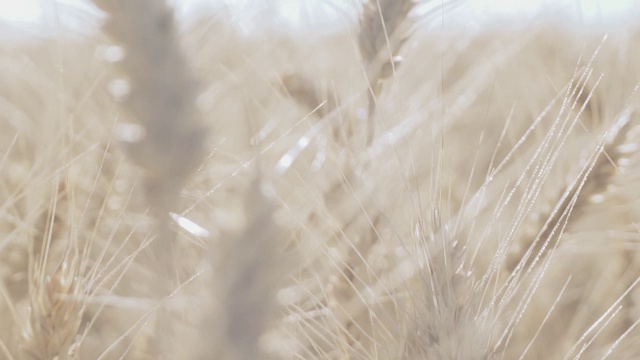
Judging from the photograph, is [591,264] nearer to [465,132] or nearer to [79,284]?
[465,132]

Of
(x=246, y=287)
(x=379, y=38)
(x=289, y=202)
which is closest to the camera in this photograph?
(x=246, y=287)

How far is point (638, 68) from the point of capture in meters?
1.28

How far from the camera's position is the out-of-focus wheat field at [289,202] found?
425 millimetres

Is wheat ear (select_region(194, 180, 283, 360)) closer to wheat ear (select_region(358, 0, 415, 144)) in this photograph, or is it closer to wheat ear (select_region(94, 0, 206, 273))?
wheat ear (select_region(94, 0, 206, 273))

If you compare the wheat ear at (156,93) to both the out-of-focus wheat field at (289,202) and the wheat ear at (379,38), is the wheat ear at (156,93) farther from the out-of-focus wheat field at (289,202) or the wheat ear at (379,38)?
the wheat ear at (379,38)

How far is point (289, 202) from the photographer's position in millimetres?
649

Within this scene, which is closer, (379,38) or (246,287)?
Result: (246,287)

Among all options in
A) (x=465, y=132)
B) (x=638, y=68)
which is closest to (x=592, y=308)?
(x=638, y=68)

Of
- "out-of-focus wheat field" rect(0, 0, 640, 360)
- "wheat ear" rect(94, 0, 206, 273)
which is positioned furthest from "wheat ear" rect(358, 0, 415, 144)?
"wheat ear" rect(94, 0, 206, 273)

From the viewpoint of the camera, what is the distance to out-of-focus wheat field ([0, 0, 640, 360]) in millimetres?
425

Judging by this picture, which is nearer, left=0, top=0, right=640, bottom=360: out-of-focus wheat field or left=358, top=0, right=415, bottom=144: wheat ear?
left=0, top=0, right=640, bottom=360: out-of-focus wheat field

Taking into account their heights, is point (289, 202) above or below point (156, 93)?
below

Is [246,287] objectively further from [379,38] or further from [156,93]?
[379,38]

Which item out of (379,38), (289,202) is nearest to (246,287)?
(289,202)
